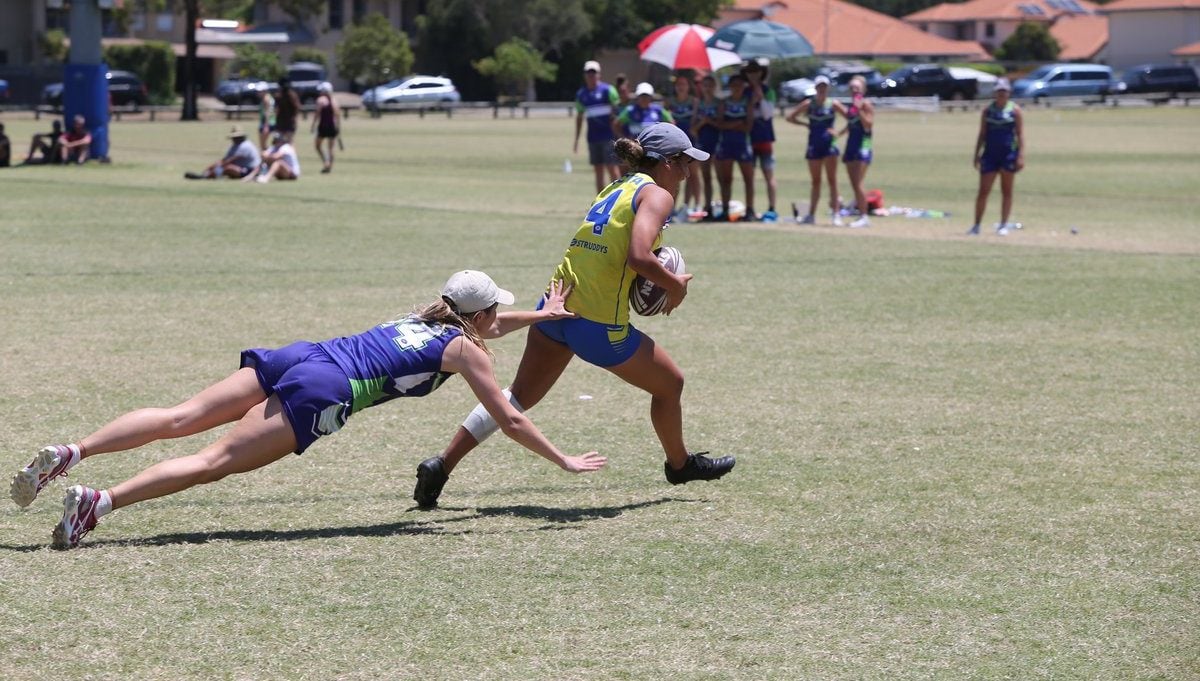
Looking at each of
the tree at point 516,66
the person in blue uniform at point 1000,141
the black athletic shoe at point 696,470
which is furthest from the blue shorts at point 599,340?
the tree at point 516,66

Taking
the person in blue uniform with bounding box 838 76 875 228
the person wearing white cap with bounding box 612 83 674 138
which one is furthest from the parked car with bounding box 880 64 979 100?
the person in blue uniform with bounding box 838 76 875 228

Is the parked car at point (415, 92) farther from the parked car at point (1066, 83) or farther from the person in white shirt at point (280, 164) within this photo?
the person in white shirt at point (280, 164)

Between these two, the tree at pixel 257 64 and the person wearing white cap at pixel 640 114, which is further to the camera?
the tree at pixel 257 64

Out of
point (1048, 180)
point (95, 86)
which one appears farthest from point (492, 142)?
point (1048, 180)

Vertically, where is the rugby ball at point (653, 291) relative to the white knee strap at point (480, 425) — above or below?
above

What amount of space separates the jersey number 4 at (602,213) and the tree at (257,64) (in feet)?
237

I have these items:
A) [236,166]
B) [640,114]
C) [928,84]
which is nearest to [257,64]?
[928,84]

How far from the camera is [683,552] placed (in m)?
6.38

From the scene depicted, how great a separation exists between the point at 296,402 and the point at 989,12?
134 metres

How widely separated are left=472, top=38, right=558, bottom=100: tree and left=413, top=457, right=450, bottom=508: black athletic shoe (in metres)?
74.8

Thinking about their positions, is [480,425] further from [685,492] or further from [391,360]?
[685,492]

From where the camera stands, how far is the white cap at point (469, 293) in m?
6.55

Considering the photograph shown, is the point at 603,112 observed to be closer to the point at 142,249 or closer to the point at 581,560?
the point at 142,249

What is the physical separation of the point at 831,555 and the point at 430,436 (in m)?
2.95
